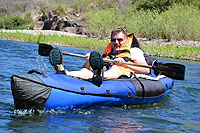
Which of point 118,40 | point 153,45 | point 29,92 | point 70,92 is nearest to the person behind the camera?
point 29,92

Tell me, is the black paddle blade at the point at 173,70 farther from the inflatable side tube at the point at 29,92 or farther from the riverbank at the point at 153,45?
the riverbank at the point at 153,45

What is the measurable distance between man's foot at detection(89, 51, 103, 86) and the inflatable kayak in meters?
0.08

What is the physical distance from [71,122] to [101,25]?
853 inches

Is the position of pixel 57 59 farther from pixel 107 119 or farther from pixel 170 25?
pixel 170 25

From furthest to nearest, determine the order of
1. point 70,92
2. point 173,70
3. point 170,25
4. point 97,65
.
Result: point 170,25
point 173,70
point 97,65
point 70,92

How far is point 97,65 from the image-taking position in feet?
13.3

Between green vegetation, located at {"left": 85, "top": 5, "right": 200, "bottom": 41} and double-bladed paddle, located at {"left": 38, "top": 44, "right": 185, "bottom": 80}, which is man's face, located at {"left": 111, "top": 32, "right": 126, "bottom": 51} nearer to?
double-bladed paddle, located at {"left": 38, "top": 44, "right": 185, "bottom": 80}

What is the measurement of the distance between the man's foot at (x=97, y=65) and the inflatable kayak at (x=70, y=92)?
0.08 meters

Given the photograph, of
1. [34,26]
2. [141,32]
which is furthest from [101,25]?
[34,26]

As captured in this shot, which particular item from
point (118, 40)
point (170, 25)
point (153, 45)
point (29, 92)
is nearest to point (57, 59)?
point (29, 92)

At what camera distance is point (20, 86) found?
3.63 meters

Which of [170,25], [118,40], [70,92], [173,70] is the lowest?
[70,92]

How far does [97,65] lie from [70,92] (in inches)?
20.0

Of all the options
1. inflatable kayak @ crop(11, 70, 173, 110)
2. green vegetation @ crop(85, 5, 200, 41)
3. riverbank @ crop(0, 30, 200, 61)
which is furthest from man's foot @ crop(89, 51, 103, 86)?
green vegetation @ crop(85, 5, 200, 41)
